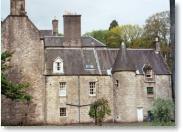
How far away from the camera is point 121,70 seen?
1313 cm

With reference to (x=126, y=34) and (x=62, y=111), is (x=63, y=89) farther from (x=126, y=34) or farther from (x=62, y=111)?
(x=126, y=34)

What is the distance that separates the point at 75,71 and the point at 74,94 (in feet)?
2.97

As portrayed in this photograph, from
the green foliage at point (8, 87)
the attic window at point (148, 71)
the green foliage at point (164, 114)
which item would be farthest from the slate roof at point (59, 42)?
the green foliage at point (164, 114)

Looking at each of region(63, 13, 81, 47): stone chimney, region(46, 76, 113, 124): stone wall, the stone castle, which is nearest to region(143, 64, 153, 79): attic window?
the stone castle

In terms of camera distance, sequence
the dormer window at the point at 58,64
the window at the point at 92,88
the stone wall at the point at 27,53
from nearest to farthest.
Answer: the stone wall at the point at 27,53, the window at the point at 92,88, the dormer window at the point at 58,64

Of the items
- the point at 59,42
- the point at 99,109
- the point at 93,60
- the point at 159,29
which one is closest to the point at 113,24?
the point at 159,29

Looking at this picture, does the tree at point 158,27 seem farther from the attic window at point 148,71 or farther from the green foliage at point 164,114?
the attic window at point 148,71

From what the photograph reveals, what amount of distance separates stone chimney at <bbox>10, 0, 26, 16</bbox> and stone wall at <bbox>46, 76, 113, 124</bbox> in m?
2.13

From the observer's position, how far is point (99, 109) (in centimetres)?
1088

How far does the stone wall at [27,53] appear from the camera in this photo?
11117 millimetres

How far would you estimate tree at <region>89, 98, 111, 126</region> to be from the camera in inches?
404

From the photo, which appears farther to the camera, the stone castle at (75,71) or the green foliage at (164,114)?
the stone castle at (75,71)

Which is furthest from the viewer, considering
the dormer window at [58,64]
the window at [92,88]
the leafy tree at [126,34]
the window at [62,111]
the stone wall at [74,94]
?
the dormer window at [58,64]

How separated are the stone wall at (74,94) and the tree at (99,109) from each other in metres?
0.23
